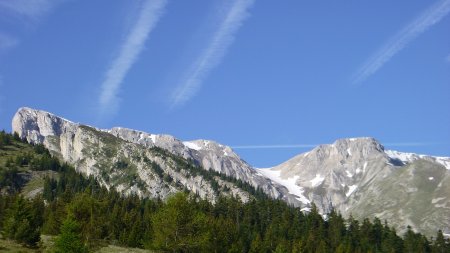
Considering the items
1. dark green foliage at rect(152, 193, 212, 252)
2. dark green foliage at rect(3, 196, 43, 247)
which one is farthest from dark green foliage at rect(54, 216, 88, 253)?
dark green foliage at rect(152, 193, 212, 252)

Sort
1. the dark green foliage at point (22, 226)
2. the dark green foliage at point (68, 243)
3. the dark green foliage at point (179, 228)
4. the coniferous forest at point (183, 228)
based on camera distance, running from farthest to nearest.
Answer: the dark green foliage at point (179, 228) → the coniferous forest at point (183, 228) → the dark green foliage at point (22, 226) → the dark green foliage at point (68, 243)

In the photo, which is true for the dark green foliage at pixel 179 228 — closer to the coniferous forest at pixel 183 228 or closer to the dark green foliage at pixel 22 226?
the coniferous forest at pixel 183 228

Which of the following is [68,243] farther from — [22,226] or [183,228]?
[183,228]

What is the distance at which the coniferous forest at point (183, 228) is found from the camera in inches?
2650

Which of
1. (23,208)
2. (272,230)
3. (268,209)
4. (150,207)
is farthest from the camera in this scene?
(268,209)

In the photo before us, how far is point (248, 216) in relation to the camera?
613ft

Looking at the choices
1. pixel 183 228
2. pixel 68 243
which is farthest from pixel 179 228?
pixel 68 243

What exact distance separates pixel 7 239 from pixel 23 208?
5.51 m

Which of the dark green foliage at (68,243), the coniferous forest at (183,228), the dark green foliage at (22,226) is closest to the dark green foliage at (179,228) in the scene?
the coniferous forest at (183,228)

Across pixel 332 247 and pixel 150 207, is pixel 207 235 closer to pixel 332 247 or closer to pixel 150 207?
pixel 332 247

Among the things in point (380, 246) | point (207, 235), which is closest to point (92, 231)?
point (207, 235)

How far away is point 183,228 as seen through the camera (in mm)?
80875

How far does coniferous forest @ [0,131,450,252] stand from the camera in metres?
67.3

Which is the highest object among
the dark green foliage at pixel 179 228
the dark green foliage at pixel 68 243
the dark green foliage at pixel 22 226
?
the dark green foliage at pixel 179 228
